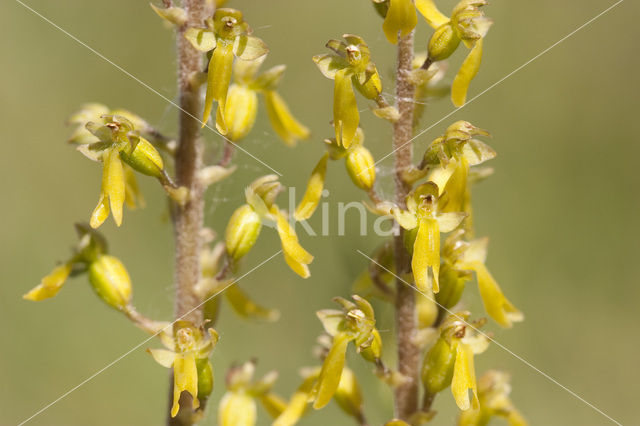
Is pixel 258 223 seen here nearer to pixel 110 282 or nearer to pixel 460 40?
pixel 110 282

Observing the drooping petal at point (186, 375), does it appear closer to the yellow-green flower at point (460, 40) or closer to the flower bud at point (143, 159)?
the flower bud at point (143, 159)

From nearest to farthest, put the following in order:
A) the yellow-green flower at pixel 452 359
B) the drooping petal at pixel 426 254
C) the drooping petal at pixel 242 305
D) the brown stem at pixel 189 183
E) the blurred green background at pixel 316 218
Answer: the drooping petal at pixel 426 254 → the yellow-green flower at pixel 452 359 → the brown stem at pixel 189 183 → the drooping petal at pixel 242 305 → the blurred green background at pixel 316 218

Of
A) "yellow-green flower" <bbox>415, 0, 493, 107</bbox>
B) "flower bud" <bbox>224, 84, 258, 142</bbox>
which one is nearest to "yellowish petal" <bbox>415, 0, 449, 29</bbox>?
"yellow-green flower" <bbox>415, 0, 493, 107</bbox>

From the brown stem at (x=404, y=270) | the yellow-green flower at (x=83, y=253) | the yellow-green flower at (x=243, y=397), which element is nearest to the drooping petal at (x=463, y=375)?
the brown stem at (x=404, y=270)

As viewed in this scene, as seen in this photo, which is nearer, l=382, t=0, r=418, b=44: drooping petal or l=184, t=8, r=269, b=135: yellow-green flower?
l=382, t=0, r=418, b=44: drooping petal

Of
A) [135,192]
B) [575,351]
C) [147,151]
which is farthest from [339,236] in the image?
[575,351]

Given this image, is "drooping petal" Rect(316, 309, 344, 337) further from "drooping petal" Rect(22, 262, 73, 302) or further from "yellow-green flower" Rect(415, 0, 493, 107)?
"drooping petal" Rect(22, 262, 73, 302)
